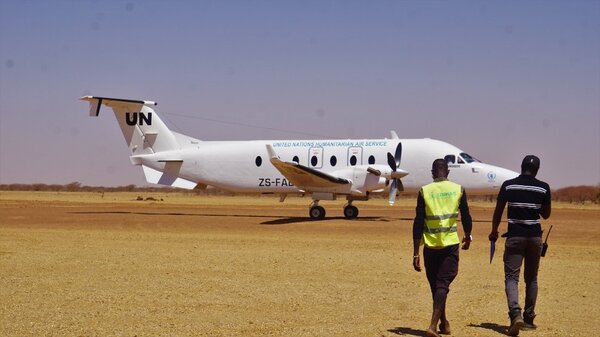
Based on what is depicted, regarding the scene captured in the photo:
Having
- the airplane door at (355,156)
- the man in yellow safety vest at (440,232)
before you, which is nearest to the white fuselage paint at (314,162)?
the airplane door at (355,156)

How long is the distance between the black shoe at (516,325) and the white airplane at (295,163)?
69.2 ft

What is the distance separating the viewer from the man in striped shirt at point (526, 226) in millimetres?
9609

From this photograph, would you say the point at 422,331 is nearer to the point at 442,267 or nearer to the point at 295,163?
the point at 442,267

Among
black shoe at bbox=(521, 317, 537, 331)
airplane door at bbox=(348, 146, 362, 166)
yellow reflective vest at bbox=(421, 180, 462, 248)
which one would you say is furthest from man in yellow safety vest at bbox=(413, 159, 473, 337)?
airplane door at bbox=(348, 146, 362, 166)

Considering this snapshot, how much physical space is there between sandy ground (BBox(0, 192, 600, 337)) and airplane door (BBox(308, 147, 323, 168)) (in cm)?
981

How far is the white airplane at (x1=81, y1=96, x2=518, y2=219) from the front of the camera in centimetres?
3180

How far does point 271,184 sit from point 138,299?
23.6 metres

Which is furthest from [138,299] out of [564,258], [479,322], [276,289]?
[564,258]

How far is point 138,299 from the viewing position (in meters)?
11.7

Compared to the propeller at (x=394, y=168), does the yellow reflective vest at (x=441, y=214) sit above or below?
below

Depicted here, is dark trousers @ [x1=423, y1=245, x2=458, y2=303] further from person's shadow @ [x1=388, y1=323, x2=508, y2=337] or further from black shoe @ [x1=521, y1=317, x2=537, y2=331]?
black shoe @ [x1=521, y1=317, x2=537, y2=331]

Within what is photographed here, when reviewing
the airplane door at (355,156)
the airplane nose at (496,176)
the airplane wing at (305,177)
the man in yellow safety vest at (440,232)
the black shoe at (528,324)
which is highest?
the airplane door at (355,156)

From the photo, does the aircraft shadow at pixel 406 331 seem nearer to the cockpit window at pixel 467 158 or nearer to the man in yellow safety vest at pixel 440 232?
the man in yellow safety vest at pixel 440 232

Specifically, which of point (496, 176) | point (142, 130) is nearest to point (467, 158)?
point (496, 176)
